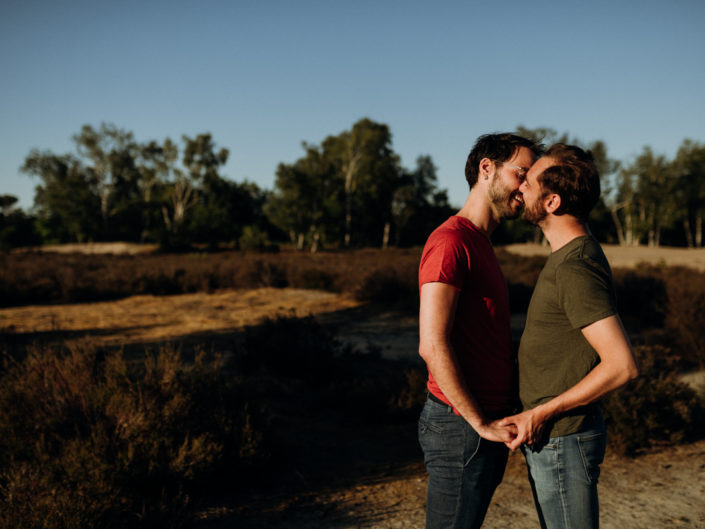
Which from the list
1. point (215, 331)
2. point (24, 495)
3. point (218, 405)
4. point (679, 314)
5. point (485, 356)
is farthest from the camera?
point (215, 331)

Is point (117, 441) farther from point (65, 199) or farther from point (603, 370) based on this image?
point (65, 199)

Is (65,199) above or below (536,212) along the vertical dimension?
above

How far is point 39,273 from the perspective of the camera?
16.9 metres

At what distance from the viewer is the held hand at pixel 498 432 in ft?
5.35

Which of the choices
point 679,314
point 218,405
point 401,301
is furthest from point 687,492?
point 401,301

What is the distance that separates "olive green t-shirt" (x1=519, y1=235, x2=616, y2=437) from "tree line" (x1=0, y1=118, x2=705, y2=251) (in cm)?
3900

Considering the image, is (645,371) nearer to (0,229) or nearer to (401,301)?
(401,301)

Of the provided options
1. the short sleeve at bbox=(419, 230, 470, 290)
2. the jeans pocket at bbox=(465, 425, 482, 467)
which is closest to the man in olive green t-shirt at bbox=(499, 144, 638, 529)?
the jeans pocket at bbox=(465, 425, 482, 467)

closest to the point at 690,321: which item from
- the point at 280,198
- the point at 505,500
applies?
the point at 505,500

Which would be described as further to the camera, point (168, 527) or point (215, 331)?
point (215, 331)

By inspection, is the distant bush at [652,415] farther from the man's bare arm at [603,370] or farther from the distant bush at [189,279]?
the distant bush at [189,279]

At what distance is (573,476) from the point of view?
5.25ft

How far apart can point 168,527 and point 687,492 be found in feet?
12.4

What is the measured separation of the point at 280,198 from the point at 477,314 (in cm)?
4188
